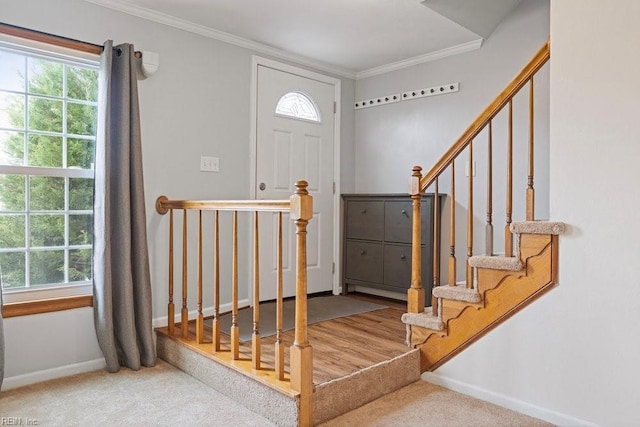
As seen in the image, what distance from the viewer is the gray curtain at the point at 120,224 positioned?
261 cm

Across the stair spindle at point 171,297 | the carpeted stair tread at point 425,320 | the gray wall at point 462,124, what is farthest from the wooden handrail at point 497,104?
the stair spindle at point 171,297

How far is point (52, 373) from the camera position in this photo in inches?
101

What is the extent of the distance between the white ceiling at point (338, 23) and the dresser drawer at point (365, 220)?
123 cm

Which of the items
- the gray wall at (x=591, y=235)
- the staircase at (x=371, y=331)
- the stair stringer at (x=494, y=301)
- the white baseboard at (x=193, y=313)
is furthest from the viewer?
the white baseboard at (x=193, y=313)

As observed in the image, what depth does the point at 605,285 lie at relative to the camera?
197 cm

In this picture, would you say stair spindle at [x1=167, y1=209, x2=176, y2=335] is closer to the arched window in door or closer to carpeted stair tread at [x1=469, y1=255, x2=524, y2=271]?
the arched window in door

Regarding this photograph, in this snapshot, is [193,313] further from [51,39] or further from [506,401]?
[506,401]

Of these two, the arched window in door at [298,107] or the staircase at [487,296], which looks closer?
the staircase at [487,296]

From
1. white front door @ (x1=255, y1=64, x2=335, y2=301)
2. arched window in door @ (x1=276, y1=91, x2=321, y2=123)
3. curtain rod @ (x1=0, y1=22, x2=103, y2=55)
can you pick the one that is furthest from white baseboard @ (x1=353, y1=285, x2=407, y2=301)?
curtain rod @ (x1=0, y1=22, x2=103, y2=55)

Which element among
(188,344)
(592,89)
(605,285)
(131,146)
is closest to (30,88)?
(131,146)

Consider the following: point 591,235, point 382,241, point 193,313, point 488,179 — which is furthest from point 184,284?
point 591,235

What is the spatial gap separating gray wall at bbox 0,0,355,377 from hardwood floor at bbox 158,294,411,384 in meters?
0.54

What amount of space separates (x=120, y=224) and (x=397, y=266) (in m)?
2.05

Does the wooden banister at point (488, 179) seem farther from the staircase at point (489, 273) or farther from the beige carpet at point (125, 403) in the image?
the beige carpet at point (125, 403)
